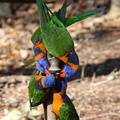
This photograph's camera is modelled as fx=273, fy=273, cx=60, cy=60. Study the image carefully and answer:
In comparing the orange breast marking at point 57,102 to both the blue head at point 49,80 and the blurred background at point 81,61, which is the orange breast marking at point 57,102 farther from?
the blurred background at point 81,61

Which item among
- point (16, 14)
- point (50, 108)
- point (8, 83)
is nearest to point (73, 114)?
point (50, 108)

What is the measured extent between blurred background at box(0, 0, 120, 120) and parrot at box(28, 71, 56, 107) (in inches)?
27.0

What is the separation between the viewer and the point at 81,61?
3385 mm

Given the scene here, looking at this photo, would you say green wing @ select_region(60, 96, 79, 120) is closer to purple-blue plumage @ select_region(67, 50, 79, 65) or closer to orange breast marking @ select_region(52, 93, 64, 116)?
orange breast marking @ select_region(52, 93, 64, 116)

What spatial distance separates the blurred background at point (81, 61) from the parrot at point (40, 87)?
0.68 m

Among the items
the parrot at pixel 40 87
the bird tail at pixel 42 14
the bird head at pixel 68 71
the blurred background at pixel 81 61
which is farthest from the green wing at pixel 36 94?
the blurred background at pixel 81 61

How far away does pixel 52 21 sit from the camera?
45.7 inches

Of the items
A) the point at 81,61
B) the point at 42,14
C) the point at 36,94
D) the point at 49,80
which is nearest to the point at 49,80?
the point at 49,80

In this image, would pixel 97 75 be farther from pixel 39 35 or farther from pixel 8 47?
pixel 39 35

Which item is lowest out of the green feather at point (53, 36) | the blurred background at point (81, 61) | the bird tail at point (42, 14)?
the blurred background at point (81, 61)

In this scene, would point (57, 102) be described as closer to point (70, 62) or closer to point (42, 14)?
point (70, 62)

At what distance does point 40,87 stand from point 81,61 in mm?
2252

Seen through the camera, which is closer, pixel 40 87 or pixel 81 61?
pixel 40 87

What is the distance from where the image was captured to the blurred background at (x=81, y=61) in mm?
2211
